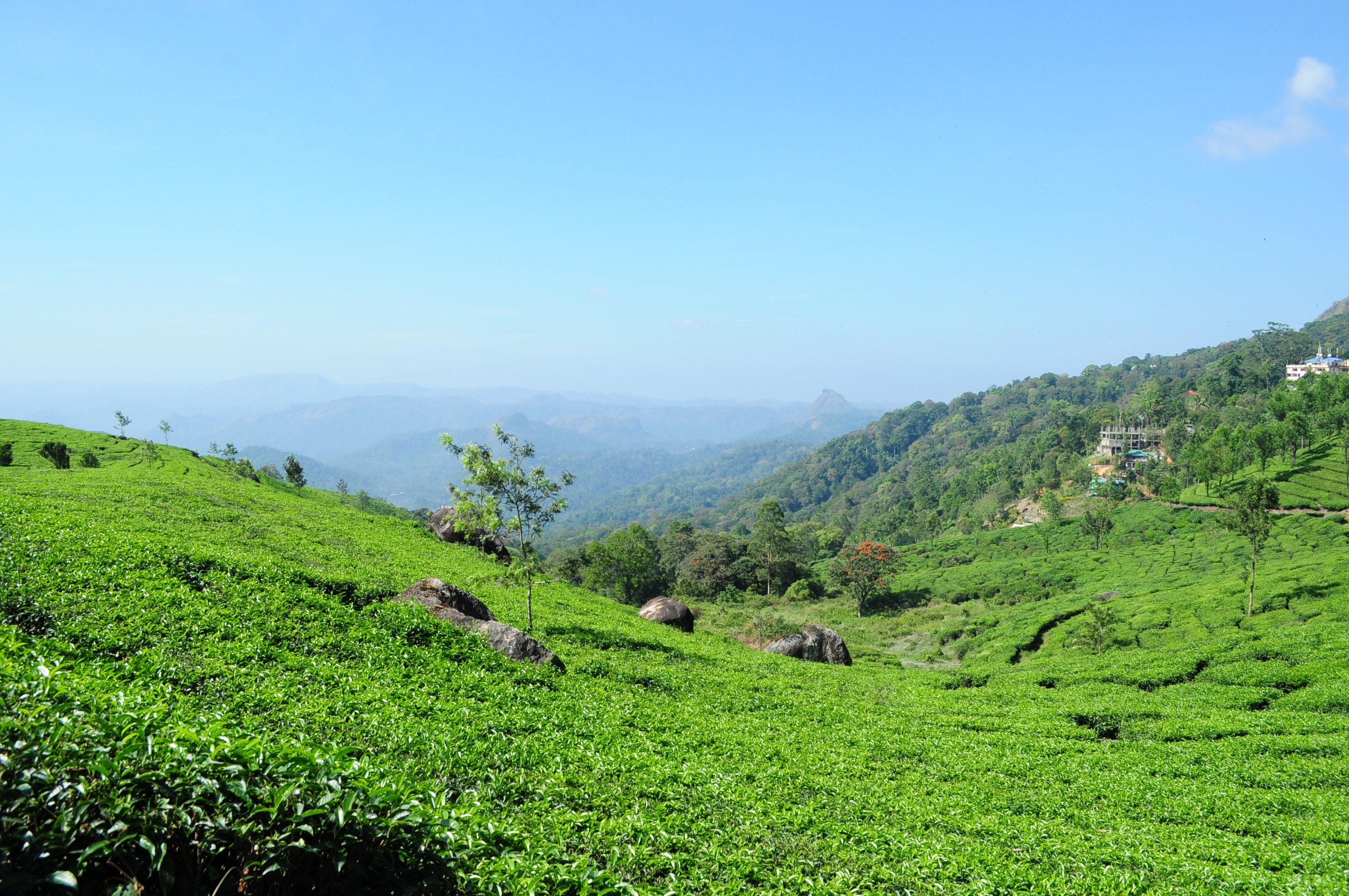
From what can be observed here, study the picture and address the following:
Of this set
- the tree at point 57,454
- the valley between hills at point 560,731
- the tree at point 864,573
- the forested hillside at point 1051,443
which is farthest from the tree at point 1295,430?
the tree at point 57,454

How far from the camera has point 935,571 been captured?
67.1m

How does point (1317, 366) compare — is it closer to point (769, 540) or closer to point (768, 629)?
point (769, 540)

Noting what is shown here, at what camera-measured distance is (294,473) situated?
198ft

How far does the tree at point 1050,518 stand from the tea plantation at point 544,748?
163ft

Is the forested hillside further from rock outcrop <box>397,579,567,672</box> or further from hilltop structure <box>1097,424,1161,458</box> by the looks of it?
rock outcrop <box>397,579,567,672</box>

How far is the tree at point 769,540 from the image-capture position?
2506 inches

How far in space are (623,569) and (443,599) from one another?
43.4 metres

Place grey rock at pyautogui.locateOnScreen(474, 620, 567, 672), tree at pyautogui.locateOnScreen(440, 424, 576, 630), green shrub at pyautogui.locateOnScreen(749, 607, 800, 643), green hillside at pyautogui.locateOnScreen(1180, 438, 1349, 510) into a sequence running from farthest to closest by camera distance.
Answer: green hillside at pyautogui.locateOnScreen(1180, 438, 1349, 510)
green shrub at pyautogui.locateOnScreen(749, 607, 800, 643)
tree at pyautogui.locateOnScreen(440, 424, 576, 630)
grey rock at pyautogui.locateOnScreen(474, 620, 567, 672)

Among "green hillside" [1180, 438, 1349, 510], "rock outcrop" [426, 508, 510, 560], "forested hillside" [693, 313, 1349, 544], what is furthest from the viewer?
"forested hillside" [693, 313, 1349, 544]

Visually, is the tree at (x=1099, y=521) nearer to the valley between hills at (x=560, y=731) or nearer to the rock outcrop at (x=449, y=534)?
the valley between hills at (x=560, y=731)

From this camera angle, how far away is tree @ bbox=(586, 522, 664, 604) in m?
58.7

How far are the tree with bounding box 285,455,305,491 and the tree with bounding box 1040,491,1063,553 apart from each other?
8226 centimetres

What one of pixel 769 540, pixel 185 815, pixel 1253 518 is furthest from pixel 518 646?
pixel 769 540

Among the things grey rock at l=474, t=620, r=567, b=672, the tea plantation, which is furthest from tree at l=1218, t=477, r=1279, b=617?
grey rock at l=474, t=620, r=567, b=672
